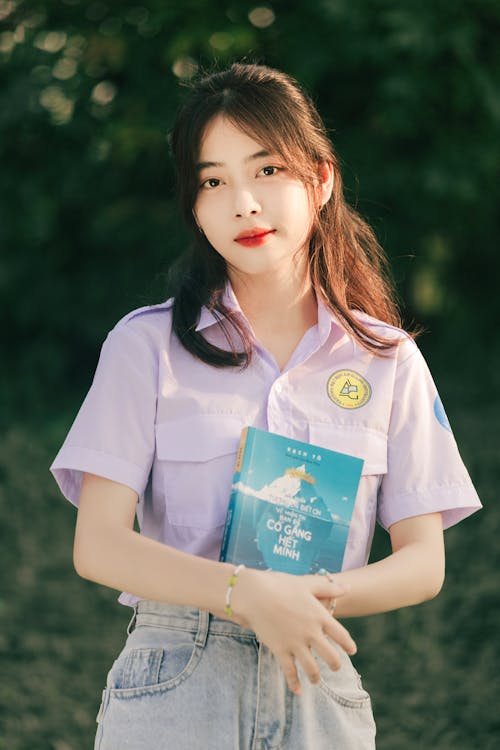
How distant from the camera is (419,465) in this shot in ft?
5.96

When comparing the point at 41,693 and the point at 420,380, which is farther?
the point at 41,693

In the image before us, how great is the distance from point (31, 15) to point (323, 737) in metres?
5.35

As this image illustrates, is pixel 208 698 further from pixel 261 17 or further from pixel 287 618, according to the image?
pixel 261 17

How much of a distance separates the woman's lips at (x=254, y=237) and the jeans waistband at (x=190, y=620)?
23.0 inches

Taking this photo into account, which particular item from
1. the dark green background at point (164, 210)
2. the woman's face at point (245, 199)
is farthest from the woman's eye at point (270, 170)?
the dark green background at point (164, 210)

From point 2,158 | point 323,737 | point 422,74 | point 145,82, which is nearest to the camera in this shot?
point 323,737

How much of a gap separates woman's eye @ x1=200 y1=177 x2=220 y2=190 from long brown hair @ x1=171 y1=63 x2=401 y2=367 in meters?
0.02

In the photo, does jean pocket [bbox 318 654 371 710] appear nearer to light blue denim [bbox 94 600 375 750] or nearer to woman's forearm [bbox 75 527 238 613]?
light blue denim [bbox 94 600 375 750]

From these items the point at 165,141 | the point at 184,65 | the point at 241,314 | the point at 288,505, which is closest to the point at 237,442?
the point at 288,505

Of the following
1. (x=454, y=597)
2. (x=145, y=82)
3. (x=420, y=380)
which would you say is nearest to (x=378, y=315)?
(x=420, y=380)

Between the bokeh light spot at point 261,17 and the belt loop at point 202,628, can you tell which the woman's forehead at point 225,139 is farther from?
the bokeh light spot at point 261,17

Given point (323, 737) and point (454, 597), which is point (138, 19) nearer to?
point (454, 597)

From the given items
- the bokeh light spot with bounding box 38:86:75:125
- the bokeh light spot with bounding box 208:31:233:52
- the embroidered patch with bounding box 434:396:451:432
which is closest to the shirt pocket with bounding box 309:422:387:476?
the embroidered patch with bounding box 434:396:451:432

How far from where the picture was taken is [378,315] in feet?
6.67
